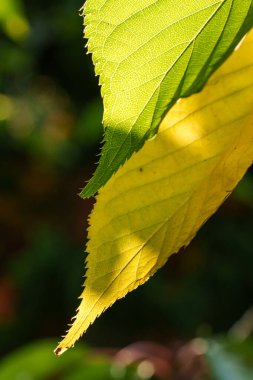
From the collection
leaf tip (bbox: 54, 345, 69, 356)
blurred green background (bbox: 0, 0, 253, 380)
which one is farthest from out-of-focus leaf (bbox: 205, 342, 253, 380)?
blurred green background (bbox: 0, 0, 253, 380)

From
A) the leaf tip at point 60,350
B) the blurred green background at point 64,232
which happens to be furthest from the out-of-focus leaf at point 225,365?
the blurred green background at point 64,232

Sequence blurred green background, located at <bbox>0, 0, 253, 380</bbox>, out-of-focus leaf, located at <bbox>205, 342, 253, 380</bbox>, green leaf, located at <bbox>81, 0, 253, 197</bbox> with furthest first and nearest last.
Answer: blurred green background, located at <bbox>0, 0, 253, 380</bbox>, out-of-focus leaf, located at <bbox>205, 342, 253, 380</bbox>, green leaf, located at <bbox>81, 0, 253, 197</bbox>

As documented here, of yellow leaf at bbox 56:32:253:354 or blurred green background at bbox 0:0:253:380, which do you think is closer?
yellow leaf at bbox 56:32:253:354

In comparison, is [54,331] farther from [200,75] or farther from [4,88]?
[200,75]

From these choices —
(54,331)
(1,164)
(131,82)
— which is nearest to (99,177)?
(131,82)

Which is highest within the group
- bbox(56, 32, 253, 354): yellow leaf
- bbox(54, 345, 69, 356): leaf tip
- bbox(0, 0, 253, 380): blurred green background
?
bbox(56, 32, 253, 354): yellow leaf

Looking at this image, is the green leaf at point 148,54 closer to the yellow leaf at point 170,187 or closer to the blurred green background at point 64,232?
the yellow leaf at point 170,187

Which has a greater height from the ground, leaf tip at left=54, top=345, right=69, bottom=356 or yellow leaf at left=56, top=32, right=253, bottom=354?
yellow leaf at left=56, top=32, right=253, bottom=354

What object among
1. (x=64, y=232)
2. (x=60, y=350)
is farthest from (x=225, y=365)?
(x=64, y=232)

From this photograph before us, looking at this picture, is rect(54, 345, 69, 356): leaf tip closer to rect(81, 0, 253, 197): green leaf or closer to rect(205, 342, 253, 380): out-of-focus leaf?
rect(81, 0, 253, 197): green leaf
